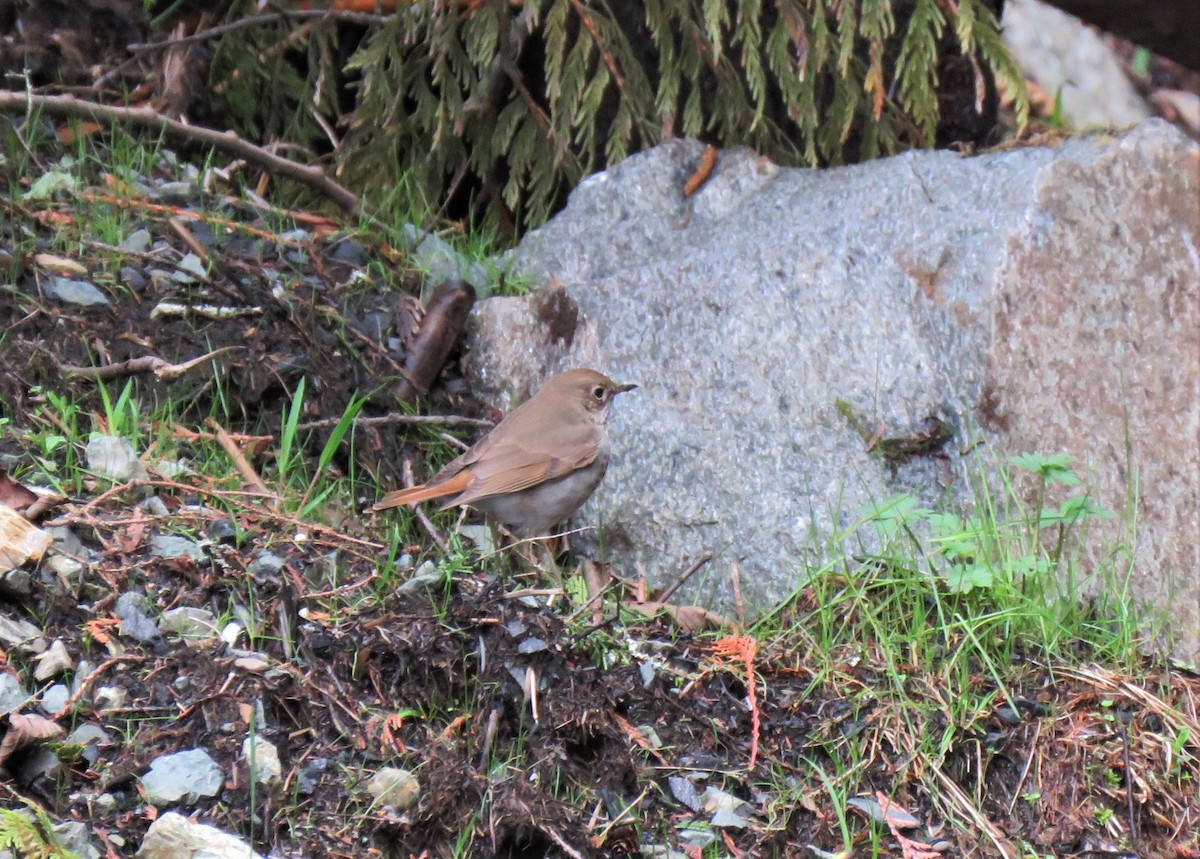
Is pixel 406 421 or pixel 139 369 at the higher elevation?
pixel 139 369

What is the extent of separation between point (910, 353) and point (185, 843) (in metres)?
2.82

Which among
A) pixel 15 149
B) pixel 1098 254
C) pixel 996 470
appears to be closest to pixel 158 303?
pixel 15 149

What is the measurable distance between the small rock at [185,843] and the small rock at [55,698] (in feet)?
1.52

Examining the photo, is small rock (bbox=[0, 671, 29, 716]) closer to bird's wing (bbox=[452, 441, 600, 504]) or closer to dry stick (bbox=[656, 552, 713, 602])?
bird's wing (bbox=[452, 441, 600, 504])

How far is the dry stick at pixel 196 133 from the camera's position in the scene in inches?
220

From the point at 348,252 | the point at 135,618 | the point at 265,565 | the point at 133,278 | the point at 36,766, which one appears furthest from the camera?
the point at 348,252

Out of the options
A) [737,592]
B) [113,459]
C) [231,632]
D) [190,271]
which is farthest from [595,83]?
[231,632]

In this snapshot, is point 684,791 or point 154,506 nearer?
point 684,791

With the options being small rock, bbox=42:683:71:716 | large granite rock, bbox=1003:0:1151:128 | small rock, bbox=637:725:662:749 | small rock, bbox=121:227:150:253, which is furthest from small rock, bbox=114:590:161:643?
large granite rock, bbox=1003:0:1151:128

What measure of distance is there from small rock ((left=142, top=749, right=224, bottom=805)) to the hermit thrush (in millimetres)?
1458

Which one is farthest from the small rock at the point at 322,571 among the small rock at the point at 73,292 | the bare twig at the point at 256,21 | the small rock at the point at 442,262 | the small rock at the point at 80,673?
the bare twig at the point at 256,21

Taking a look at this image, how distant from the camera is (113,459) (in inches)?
164

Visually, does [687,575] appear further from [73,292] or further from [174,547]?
[73,292]

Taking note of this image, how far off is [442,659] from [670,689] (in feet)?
2.17
